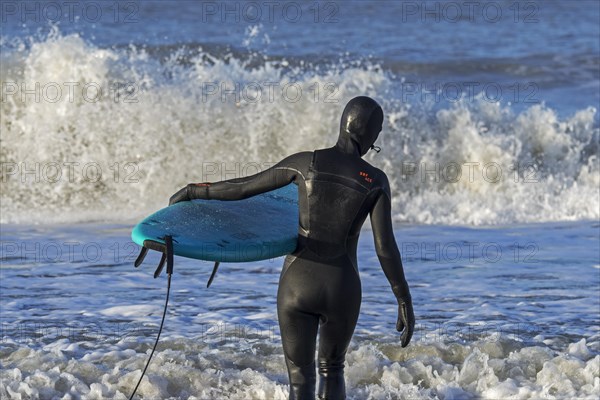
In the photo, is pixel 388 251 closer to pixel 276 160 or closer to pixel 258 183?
pixel 258 183

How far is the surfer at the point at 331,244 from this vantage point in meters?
4.34

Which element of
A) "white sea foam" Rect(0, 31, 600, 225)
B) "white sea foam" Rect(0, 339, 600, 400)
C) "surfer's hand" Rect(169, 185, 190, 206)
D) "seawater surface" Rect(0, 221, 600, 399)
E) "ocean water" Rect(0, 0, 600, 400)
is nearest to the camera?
"surfer's hand" Rect(169, 185, 190, 206)

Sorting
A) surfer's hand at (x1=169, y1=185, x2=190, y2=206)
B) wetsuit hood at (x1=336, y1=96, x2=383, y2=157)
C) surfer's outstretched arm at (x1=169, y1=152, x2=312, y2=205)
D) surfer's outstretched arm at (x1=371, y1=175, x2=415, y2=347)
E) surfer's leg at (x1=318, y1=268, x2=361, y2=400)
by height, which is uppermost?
wetsuit hood at (x1=336, y1=96, x2=383, y2=157)

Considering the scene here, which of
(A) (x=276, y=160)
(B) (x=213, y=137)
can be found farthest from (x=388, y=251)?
(B) (x=213, y=137)

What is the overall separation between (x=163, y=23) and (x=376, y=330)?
1479cm

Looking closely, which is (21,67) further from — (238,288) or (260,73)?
(238,288)

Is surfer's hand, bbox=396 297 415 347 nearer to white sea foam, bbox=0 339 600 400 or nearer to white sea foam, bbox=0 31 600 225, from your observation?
white sea foam, bbox=0 339 600 400

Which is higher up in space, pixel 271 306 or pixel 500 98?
pixel 500 98

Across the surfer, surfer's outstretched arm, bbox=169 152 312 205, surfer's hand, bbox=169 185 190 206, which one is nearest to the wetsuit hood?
the surfer

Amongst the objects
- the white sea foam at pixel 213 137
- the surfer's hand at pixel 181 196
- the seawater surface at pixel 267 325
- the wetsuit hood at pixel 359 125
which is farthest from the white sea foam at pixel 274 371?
the white sea foam at pixel 213 137

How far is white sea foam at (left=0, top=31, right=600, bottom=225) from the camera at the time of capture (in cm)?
1312

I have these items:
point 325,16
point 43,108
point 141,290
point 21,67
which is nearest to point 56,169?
point 43,108

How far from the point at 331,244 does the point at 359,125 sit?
491 mm

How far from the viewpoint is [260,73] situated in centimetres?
1548
